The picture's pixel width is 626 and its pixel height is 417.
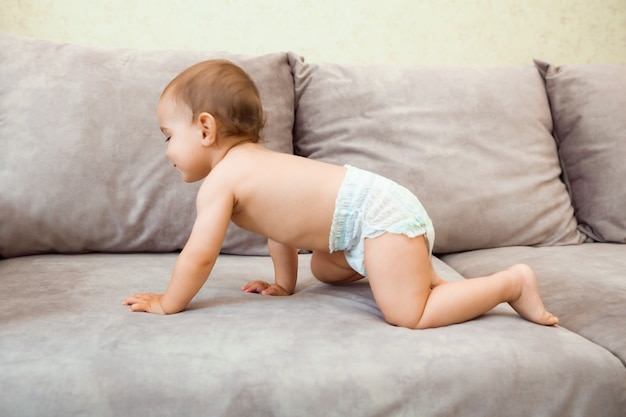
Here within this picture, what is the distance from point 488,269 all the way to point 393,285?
50 cm

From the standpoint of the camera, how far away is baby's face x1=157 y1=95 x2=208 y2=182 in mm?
1231

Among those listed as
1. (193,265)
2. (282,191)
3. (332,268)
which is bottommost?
(332,268)

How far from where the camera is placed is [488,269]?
1.57 m

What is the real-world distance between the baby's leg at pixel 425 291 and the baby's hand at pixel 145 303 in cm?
39

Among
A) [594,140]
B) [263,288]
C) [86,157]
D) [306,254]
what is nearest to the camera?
[263,288]

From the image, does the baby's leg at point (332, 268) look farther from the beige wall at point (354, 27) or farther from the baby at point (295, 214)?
the beige wall at point (354, 27)

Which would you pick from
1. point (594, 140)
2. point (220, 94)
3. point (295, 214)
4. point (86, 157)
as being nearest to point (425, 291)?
point (295, 214)

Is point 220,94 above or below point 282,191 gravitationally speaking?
above

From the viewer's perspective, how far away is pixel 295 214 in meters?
1.22

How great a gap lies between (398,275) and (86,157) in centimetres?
83

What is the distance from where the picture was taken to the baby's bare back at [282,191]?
1215mm

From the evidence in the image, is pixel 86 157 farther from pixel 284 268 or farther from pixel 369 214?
pixel 369 214

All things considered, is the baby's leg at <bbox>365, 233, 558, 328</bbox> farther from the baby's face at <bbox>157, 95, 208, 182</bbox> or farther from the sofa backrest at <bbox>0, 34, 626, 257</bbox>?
the sofa backrest at <bbox>0, 34, 626, 257</bbox>

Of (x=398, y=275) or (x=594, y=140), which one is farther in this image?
(x=594, y=140)
